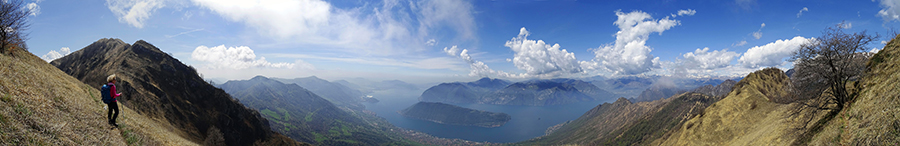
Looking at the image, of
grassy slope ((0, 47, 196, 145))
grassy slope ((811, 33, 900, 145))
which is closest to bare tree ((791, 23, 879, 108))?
grassy slope ((811, 33, 900, 145))

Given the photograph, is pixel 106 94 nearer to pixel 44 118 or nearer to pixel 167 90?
pixel 44 118

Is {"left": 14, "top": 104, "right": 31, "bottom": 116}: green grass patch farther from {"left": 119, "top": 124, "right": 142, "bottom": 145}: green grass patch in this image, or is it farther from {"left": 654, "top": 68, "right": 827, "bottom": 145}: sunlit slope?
{"left": 654, "top": 68, "right": 827, "bottom": 145}: sunlit slope

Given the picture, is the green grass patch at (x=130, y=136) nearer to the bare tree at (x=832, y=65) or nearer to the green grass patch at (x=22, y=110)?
the green grass patch at (x=22, y=110)

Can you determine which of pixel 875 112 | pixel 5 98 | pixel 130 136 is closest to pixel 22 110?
pixel 5 98

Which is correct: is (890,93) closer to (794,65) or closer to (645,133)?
(794,65)

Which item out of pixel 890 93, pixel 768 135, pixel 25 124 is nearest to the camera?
pixel 25 124

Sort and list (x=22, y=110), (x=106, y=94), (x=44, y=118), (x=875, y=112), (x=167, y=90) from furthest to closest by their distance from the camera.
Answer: (x=167, y=90), (x=875, y=112), (x=106, y=94), (x=44, y=118), (x=22, y=110)

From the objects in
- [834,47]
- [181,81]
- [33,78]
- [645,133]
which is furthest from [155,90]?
[645,133]
